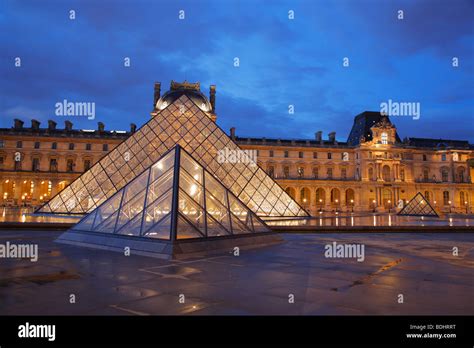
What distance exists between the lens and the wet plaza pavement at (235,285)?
10.6 ft

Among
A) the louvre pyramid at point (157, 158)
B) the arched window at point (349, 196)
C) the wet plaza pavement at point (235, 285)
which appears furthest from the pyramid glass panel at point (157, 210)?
Answer: the arched window at point (349, 196)

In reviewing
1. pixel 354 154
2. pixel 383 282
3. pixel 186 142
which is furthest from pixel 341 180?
pixel 383 282

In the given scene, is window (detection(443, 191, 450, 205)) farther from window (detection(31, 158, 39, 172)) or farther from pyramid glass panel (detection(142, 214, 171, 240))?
window (detection(31, 158, 39, 172))

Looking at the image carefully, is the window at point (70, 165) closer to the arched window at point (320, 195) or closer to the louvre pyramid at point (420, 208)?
the arched window at point (320, 195)

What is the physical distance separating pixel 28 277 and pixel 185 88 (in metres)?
46.3

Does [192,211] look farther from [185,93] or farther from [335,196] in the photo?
[335,196]

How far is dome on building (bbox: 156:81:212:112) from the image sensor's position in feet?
150

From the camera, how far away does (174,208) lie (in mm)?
7000

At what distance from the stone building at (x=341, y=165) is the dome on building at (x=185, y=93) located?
413 centimetres

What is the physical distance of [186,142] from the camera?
1997 cm

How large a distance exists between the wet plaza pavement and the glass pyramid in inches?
39.3

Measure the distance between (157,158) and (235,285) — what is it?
1602 cm

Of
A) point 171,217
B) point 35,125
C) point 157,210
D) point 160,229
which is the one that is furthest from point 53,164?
point 171,217

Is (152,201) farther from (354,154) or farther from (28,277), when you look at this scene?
(354,154)
